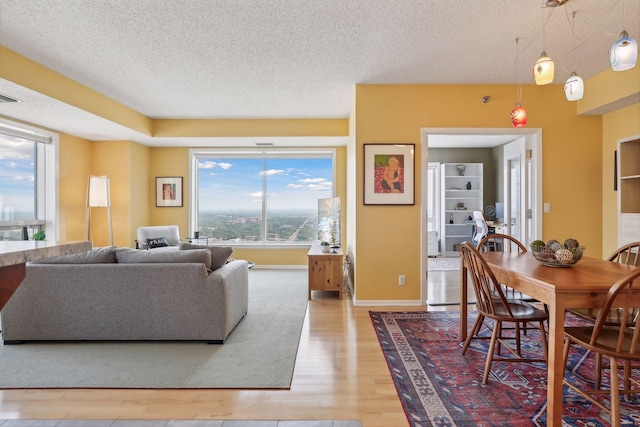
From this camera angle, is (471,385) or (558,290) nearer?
(558,290)

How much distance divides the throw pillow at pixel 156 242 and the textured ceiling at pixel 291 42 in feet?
6.55

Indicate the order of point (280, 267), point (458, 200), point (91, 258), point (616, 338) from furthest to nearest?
point (458, 200) < point (280, 267) < point (91, 258) < point (616, 338)

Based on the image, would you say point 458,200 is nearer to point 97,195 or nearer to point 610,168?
point 610,168

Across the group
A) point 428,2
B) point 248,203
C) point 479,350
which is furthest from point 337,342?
point 248,203

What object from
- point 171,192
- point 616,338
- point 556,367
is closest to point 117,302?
point 556,367

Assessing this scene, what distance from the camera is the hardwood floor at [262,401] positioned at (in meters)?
1.97

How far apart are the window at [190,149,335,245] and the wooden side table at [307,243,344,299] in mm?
2268

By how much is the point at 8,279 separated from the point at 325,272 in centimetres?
349

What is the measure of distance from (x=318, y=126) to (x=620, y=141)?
3.98 m

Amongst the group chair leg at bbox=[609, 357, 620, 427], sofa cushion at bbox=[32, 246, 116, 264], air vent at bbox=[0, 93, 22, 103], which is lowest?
chair leg at bbox=[609, 357, 620, 427]

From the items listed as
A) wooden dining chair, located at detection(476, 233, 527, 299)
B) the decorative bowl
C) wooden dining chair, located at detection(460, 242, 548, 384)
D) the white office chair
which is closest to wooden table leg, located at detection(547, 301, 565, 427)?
wooden dining chair, located at detection(460, 242, 548, 384)

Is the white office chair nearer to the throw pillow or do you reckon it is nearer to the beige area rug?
the beige area rug

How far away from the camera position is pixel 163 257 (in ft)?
9.82

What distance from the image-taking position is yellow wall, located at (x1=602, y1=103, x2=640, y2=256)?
13.0ft
